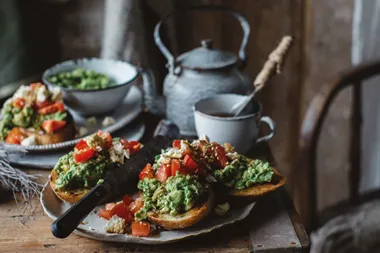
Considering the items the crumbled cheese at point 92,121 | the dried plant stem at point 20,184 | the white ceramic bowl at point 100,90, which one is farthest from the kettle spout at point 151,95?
the dried plant stem at point 20,184

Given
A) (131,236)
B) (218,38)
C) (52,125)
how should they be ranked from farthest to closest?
(218,38) < (52,125) < (131,236)

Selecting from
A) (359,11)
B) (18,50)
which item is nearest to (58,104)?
(18,50)

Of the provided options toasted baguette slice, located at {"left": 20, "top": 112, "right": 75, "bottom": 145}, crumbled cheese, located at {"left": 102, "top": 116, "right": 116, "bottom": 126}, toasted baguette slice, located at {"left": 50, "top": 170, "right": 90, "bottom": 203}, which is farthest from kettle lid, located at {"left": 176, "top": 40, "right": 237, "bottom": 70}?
toasted baguette slice, located at {"left": 50, "top": 170, "right": 90, "bottom": 203}

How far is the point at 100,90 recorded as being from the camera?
4.53 feet

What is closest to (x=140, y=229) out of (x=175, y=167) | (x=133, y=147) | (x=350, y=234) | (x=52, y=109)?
(x=175, y=167)

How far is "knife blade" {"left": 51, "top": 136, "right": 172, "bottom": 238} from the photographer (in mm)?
930

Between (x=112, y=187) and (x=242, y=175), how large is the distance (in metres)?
0.24

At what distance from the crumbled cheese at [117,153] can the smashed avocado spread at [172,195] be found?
11cm

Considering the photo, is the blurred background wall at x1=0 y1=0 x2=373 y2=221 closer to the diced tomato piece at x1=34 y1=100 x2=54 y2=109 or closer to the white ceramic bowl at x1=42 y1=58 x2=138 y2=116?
the white ceramic bowl at x1=42 y1=58 x2=138 y2=116

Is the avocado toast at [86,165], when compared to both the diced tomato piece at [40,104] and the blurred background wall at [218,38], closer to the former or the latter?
the diced tomato piece at [40,104]

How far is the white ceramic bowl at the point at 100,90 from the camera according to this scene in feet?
4.56

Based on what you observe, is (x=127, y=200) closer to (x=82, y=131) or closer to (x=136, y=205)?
(x=136, y=205)

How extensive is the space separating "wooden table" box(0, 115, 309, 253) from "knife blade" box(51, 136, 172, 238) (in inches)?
3.0

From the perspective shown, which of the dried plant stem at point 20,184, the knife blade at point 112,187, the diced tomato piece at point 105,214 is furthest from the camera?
the dried plant stem at point 20,184
